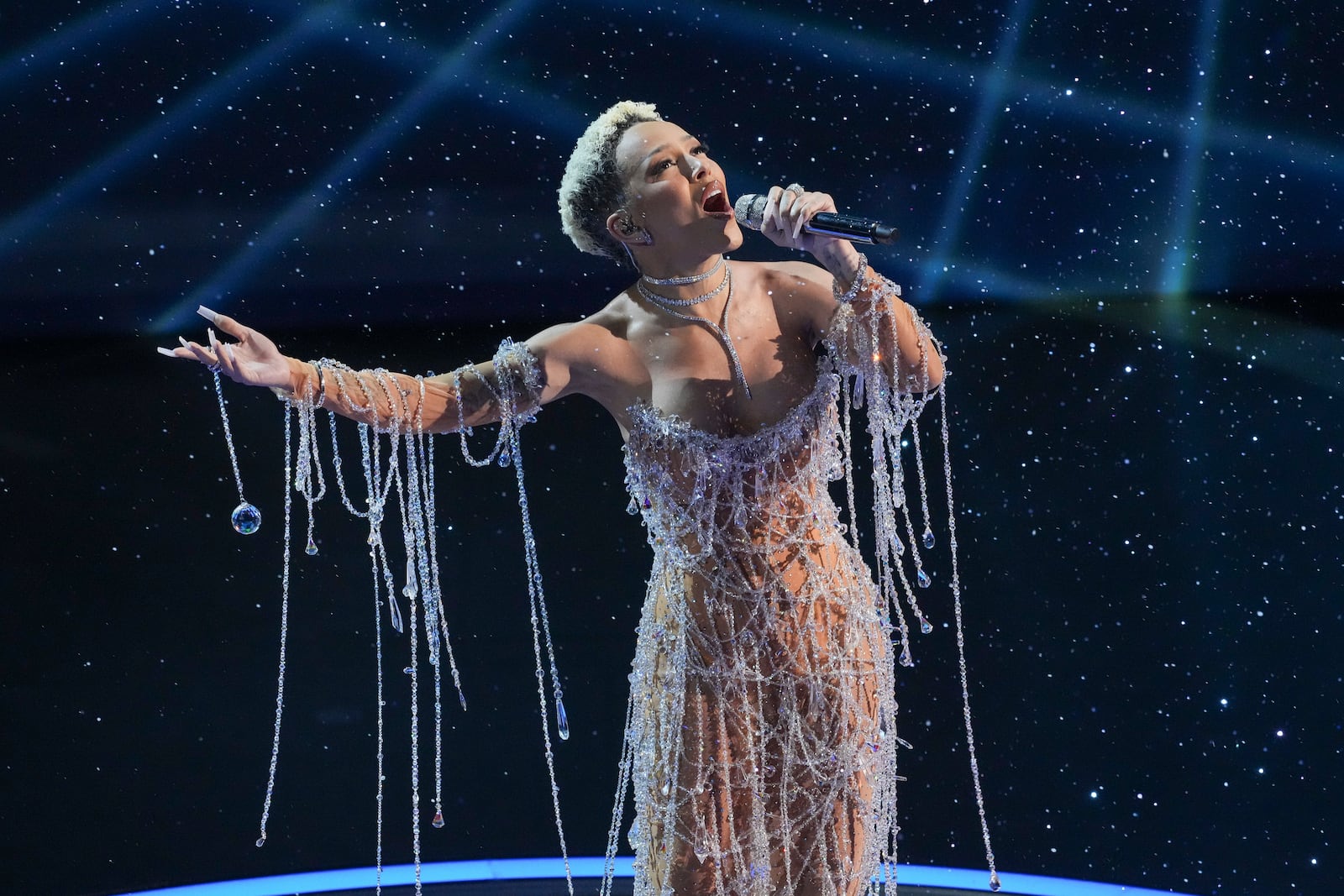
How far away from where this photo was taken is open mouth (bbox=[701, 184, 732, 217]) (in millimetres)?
1626

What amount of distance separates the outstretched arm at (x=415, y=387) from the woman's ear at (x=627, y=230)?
0.17 meters

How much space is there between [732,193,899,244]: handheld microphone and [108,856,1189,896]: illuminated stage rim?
1.64 m

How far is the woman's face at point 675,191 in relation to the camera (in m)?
1.63

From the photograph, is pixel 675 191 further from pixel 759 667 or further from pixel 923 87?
pixel 923 87

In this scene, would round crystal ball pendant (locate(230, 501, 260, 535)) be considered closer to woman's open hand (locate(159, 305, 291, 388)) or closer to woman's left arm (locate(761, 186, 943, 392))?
woman's open hand (locate(159, 305, 291, 388))

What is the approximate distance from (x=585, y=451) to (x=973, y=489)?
94cm

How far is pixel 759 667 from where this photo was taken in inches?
65.5

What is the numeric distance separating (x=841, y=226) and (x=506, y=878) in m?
1.92

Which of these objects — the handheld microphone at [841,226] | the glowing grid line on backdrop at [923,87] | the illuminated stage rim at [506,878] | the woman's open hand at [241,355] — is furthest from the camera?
the illuminated stage rim at [506,878]

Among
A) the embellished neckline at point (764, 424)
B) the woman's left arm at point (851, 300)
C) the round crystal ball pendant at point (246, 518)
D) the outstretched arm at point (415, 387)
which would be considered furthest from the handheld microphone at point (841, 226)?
the round crystal ball pendant at point (246, 518)

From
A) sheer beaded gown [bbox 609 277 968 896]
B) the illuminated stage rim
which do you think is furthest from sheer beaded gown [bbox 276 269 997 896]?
the illuminated stage rim

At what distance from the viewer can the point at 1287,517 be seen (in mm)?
2689

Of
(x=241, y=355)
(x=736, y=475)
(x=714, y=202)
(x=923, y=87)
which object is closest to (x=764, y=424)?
(x=736, y=475)

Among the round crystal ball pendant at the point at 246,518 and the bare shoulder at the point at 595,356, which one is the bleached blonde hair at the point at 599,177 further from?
the round crystal ball pendant at the point at 246,518
